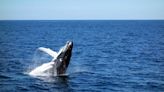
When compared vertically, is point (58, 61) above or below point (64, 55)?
below

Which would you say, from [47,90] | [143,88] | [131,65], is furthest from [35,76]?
[131,65]

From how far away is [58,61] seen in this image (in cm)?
2931

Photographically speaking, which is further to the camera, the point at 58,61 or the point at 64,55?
the point at 58,61

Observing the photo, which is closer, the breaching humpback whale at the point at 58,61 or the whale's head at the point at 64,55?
the whale's head at the point at 64,55

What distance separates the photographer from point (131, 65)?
130ft

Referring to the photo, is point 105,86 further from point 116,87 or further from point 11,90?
point 11,90

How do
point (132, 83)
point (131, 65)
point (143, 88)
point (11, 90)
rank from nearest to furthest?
point (11, 90) → point (143, 88) → point (132, 83) → point (131, 65)

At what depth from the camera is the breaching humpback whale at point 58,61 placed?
28.8 m

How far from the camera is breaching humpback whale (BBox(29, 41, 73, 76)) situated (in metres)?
28.8

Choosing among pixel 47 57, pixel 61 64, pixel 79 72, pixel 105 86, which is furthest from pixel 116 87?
pixel 47 57

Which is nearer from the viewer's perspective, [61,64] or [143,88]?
[143,88]

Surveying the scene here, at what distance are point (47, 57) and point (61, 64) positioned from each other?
15.2m

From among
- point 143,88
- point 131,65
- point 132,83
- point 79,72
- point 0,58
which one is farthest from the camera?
point 0,58

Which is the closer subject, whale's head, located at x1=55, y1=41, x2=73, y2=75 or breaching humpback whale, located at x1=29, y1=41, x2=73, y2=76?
whale's head, located at x1=55, y1=41, x2=73, y2=75
